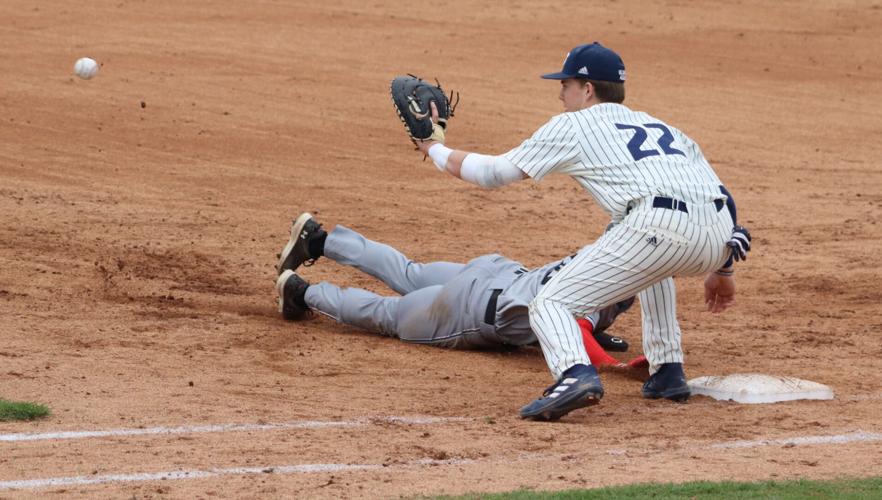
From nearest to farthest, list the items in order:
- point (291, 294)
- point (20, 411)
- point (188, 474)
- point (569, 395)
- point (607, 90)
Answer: point (188, 474) → point (20, 411) → point (569, 395) → point (607, 90) → point (291, 294)

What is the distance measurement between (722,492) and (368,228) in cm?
576

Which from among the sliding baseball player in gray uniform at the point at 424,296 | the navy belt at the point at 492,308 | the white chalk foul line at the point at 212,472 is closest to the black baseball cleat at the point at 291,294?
the sliding baseball player in gray uniform at the point at 424,296

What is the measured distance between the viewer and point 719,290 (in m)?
6.68

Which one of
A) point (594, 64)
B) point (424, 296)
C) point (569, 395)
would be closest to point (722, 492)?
point (569, 395)

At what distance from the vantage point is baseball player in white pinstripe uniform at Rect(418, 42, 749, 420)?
6.03m

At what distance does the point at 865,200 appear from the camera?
11844 millimetres

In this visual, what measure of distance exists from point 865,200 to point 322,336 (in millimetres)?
6117

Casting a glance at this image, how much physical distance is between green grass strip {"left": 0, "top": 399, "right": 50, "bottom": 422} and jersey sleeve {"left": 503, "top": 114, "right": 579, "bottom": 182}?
2.32 metres

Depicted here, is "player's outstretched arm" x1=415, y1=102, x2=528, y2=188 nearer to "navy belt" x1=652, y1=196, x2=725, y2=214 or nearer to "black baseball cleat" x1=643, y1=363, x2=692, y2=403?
"navy belt" x1=652, y1=196, x2=725, y2=214

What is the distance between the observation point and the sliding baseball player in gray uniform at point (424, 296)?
716 cm

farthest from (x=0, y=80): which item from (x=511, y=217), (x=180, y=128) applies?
(x=511, y=217)

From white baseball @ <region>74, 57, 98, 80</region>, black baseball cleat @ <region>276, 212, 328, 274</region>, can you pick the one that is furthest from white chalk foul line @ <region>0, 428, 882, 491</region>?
white baseball @ <region>74, 57, 98, 80</region>

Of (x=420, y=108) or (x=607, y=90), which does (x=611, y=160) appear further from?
(x=420, y=108)

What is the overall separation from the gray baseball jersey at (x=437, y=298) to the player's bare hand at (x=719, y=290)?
72 centimetres
